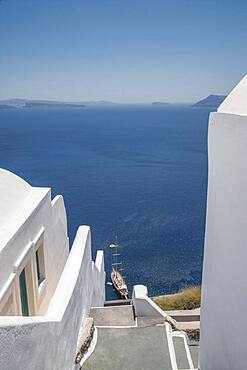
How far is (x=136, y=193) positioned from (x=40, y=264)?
57357 millimetres

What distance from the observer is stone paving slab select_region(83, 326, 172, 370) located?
6.67 meters

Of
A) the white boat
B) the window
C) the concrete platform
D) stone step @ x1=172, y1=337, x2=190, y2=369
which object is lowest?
the white boat

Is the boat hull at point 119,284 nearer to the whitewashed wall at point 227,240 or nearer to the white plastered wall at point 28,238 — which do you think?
the white plastered wall at point 28,238

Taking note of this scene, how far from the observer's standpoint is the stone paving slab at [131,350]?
667cm

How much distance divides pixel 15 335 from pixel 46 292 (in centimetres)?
435

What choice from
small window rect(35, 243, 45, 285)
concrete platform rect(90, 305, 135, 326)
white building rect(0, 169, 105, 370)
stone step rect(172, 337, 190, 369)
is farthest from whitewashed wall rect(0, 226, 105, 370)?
stone step rect(172, 337, 190, 369)

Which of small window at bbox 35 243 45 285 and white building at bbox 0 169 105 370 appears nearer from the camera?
white building at bbox 0 169 105 370

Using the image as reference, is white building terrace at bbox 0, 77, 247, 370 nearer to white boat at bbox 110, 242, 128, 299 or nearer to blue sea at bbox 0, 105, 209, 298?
white boat at bbox 110, 242, 128, 299

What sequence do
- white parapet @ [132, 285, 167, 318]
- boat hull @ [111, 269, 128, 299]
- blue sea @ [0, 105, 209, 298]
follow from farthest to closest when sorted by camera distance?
blue sea @ [0, 105, 209, 298] → boat hull @ [111, 269, 128, 299] → white parapet @ [132, 285, 167, 318]

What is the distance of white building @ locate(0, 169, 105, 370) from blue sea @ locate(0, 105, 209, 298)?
2717 centimetres

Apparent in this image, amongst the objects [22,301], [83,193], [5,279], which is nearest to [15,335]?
[5,279]

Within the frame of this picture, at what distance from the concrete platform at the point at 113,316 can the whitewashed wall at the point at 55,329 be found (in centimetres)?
35

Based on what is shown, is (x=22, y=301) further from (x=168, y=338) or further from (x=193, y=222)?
(x=193, y=222)

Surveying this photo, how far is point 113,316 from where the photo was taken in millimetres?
8695
